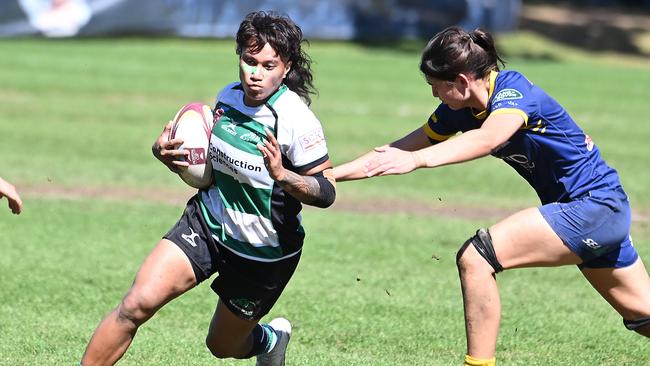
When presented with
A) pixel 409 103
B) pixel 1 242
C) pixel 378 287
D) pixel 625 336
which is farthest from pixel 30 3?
pixel 625 336

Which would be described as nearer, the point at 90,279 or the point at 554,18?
the point at 90,279

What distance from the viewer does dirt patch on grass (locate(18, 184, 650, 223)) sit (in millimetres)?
12281

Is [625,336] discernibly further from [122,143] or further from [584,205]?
[122,143]

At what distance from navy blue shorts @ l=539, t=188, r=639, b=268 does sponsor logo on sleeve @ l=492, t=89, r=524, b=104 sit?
62 cm

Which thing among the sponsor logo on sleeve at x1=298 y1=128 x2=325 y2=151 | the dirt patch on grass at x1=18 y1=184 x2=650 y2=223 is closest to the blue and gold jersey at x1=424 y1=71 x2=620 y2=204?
the sponsor logo on sleeve at x1=298 y1=128 x2=325 y2=151

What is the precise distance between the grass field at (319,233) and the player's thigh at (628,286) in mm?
1017

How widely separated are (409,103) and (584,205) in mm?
15945

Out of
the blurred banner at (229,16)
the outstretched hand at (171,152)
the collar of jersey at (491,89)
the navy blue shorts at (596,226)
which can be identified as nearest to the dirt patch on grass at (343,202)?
the navy blue shorts at (596,226)

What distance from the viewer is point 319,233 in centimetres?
1106

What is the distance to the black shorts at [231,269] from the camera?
5699mm

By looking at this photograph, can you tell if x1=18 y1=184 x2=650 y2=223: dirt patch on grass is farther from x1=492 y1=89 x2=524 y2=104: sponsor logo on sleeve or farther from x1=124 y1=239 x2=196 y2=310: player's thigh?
x1=124 y1=239 x2=196 y2=310: player's thigh

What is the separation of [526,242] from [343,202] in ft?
24.4

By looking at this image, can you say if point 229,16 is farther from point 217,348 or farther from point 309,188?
point 309,188

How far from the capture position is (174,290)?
221 inches
